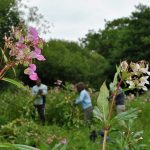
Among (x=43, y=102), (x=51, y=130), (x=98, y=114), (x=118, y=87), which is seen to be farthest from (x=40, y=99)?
(x=118, y=87)

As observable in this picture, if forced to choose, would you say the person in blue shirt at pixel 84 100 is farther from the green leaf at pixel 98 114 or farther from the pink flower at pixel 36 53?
the pink flower at pixel 36 53

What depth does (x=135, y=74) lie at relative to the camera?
7.11ft

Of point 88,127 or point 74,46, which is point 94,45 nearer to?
point 74,46

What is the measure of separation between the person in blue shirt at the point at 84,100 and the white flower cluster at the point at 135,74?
10.3 meters

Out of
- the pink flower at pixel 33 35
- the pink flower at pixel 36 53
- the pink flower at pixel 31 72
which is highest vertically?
the pink flower at pixel 33 35

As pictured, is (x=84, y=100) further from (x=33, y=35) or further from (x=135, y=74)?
(x=33, y=35)

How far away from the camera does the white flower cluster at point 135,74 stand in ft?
6.96

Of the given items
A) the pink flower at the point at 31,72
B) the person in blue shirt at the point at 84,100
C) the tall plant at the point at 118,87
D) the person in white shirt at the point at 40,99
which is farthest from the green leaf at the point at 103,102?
the person in white shirt at the point at 40,99

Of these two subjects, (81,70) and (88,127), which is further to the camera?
(81,70)

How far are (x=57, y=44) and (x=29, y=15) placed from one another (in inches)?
167

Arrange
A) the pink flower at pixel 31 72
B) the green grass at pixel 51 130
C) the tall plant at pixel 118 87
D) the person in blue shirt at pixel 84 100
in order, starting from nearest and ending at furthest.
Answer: the pink flower at pixel 31 72
the tall plant at pixel 118 87
the green grass at pixel 51 130
the person in blue shirt at pixel 84 100

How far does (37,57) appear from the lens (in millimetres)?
1937

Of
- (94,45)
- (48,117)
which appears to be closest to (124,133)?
(48,117)

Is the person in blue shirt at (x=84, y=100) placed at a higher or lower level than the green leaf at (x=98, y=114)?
higher
